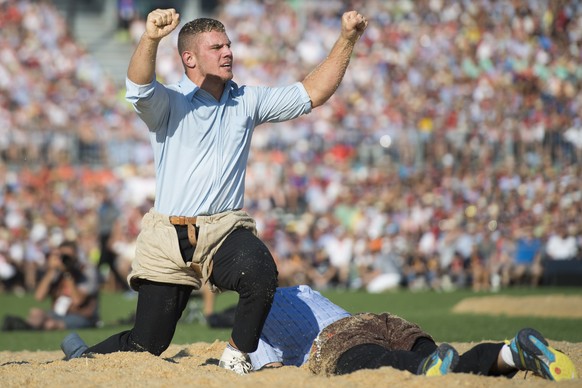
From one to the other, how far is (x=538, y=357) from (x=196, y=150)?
2579 mm

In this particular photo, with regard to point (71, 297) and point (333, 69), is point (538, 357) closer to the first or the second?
point (333, 69)

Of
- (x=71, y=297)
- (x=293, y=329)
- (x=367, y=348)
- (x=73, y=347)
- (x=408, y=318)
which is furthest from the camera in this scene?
(x=71, y=297)

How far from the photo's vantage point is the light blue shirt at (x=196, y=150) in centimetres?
616

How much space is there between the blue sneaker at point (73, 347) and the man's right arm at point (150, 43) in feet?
7.62

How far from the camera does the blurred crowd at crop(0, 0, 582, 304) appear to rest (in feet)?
66.6

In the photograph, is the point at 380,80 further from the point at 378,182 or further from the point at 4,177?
the point at 4,177

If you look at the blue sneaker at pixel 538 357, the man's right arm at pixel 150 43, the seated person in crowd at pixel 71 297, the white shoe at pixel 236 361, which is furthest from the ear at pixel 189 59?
the seated person in crowd at pixel 71 297

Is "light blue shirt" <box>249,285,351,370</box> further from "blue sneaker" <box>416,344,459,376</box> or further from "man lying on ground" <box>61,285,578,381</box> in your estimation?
"blue sneaker" <box>416,344,459,376</box>

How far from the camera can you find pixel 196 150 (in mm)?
6176

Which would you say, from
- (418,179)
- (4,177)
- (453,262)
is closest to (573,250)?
(453,262)

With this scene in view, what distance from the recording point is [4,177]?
72.3ft

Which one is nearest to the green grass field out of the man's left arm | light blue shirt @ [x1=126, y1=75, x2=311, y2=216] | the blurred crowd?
the blurred crowd

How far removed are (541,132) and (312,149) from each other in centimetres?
543

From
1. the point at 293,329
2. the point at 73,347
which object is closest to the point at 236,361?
the point at 293,329
